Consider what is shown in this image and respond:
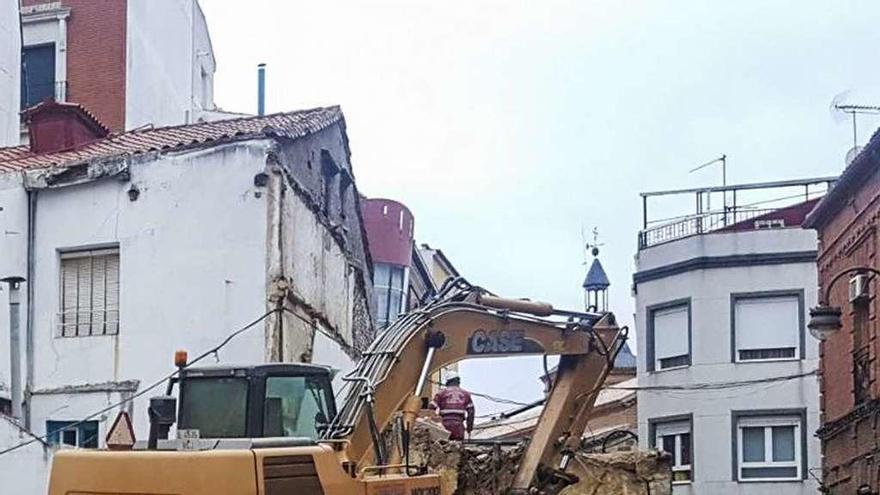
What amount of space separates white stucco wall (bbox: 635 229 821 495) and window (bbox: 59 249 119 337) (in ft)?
54.1

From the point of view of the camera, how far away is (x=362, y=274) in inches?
1006

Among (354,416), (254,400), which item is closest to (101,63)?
(254,400)

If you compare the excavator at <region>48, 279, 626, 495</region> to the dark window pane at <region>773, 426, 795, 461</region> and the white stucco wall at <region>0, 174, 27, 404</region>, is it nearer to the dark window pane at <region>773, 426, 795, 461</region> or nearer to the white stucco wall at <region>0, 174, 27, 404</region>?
the white stucco wall at <region>0, 174, 27, 404</region>

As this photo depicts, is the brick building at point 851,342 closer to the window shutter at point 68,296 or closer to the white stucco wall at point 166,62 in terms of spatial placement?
the window shutter at point 68,296

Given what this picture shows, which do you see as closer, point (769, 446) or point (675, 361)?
point (769, 446)

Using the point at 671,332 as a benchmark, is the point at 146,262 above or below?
above

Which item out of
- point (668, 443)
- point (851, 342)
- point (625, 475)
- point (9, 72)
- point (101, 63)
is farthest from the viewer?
point (668, 443)

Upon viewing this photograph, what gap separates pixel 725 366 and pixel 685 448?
215 centimetres

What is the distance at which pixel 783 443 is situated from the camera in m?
31.2

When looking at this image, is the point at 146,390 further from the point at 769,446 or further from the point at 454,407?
the point at 769,446

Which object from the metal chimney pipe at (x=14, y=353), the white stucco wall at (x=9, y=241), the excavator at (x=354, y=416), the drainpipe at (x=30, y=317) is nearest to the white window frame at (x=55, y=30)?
the white stucco wall at (x=9, y=241)

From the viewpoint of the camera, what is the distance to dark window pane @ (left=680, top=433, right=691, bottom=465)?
106ft

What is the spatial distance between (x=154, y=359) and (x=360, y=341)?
6975mm

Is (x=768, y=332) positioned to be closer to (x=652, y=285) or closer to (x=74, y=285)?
(x=652, y=285)
